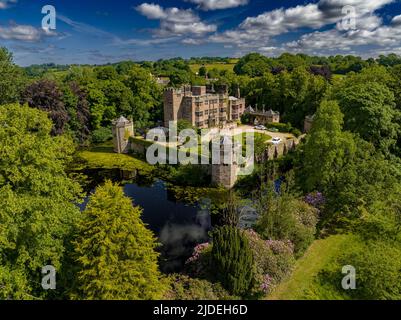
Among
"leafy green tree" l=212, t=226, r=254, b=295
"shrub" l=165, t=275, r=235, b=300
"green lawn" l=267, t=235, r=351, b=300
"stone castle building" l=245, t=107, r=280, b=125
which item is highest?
"stone castle building" l=245, t=107, r=280, b=125

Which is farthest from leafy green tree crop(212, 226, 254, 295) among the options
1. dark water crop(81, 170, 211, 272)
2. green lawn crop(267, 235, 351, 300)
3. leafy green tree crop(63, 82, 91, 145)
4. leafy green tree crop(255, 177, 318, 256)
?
leafy green tree crop(63, 82, 91, 145)

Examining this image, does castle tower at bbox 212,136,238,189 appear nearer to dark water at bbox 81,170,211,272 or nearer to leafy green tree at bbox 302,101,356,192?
dark water at bbox 81,170,211,272

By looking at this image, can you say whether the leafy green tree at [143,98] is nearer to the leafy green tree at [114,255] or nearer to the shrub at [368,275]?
the shrub at [368,275]

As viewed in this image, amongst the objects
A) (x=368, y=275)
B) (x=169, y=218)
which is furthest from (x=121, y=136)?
(x=368, y=275)

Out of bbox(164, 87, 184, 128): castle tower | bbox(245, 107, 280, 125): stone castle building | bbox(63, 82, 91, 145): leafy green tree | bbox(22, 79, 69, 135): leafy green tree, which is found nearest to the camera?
bbox(22, 79, 69, 135): leafy green tree

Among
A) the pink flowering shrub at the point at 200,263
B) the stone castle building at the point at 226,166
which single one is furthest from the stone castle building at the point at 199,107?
the pink flowering shrub at the point at 200,263
